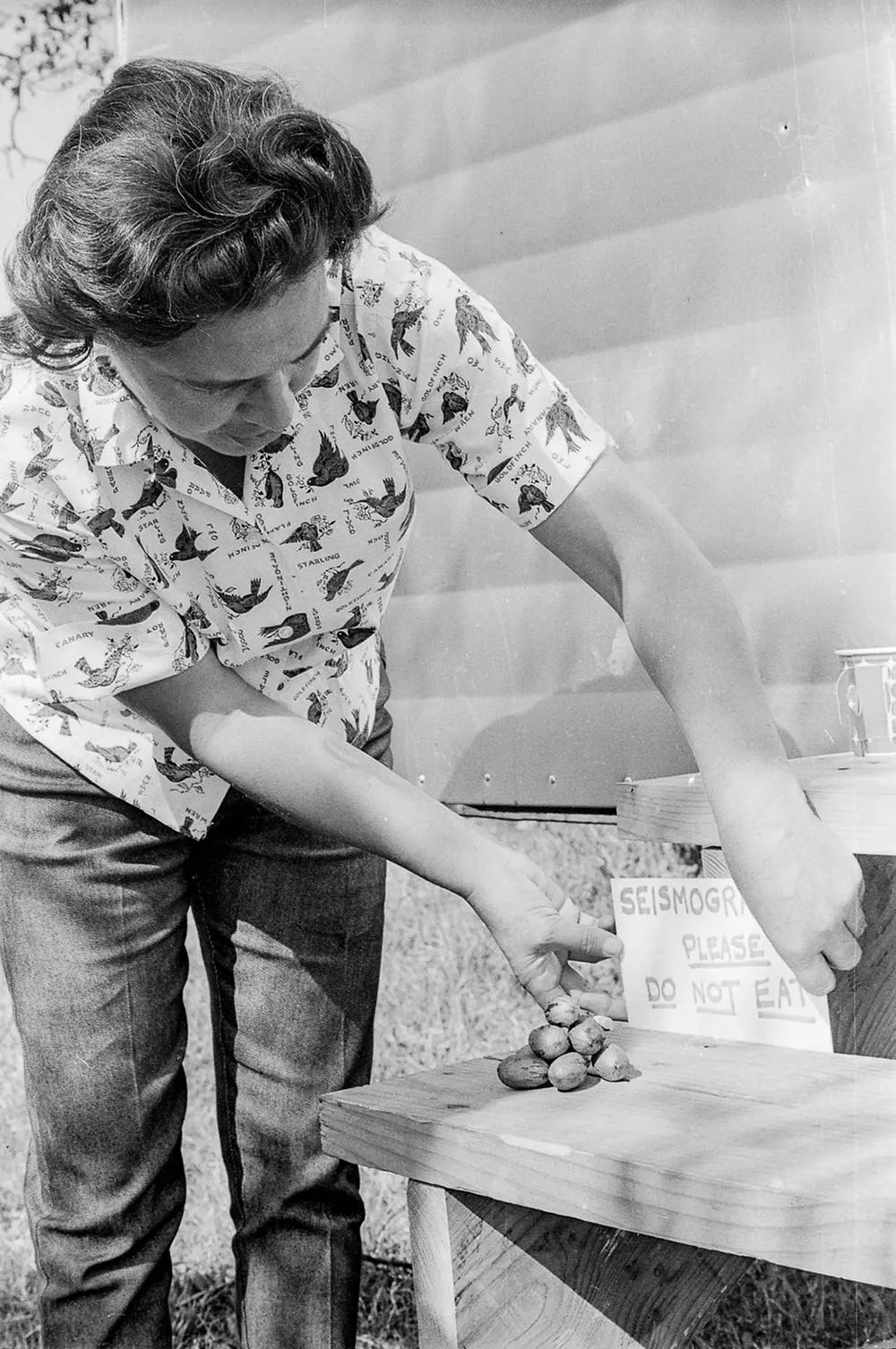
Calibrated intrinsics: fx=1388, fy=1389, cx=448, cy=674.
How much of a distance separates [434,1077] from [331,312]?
64cm

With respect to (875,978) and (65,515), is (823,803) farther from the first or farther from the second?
(65,515)

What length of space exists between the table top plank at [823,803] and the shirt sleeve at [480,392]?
30 centimetres

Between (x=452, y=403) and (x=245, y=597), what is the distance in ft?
0.82

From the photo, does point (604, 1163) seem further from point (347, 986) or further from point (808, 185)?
point (808, 185)


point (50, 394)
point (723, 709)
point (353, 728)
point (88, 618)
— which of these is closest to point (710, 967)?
point (723, 709)

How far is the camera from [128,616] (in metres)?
1.19

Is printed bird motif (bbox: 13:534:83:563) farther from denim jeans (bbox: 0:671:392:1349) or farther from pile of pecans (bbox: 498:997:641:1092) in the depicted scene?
pile of pecans (bbox: 498:997:641:1092)

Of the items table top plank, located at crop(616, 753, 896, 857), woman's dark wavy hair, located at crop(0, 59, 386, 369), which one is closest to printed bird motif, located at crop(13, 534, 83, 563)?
woman's dark wavy hair, located at crop(0, 59, 386, 369)

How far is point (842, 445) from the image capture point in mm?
1533

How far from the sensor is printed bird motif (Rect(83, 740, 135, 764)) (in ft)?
4.24

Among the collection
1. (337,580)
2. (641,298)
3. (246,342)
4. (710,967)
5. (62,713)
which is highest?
(641,298)

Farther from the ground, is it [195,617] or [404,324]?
[404,324]

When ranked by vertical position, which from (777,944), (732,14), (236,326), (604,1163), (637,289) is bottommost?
(604,1163)

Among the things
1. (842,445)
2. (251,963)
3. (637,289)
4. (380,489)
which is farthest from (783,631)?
(251,963)
